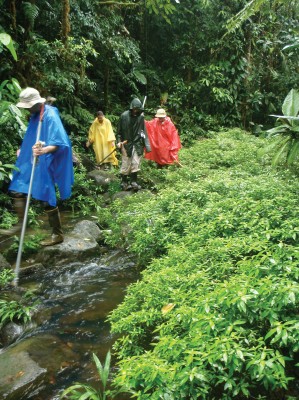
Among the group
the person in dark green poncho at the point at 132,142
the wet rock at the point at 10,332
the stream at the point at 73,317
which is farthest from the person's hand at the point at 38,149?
the person in dark green poncho at the point at 132,142

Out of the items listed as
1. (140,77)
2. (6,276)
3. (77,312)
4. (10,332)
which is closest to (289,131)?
(77,312)

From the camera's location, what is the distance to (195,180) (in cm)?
747

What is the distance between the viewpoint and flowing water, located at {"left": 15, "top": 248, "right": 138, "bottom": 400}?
10.3 ft

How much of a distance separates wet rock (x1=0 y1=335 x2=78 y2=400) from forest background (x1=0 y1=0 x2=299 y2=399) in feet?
1.81

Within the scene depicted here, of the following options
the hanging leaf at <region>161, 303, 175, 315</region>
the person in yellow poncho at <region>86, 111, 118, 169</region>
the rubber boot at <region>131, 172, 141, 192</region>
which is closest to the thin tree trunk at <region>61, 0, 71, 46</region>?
the person in yellow poncho at <region>86, 111, 118, 169</region>

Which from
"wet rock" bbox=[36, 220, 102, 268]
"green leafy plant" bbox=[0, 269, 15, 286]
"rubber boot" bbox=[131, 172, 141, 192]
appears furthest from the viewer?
"rubber boot" bbox=[131, 172, 141, 192]

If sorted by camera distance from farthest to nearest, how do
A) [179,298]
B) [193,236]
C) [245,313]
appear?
[193,236] < [179,298] < [245,313]

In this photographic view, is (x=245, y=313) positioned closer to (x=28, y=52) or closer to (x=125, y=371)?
(x=125, y=371)

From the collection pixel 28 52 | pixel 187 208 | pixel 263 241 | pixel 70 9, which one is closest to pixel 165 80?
pixel 70 9

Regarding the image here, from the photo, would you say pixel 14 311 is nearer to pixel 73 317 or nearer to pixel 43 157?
pixel 73 317

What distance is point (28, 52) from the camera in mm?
9461

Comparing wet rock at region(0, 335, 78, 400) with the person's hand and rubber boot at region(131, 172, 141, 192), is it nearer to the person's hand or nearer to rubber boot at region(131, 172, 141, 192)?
the person's hand

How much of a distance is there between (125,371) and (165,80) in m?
15.5

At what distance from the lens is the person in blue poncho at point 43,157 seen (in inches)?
191
